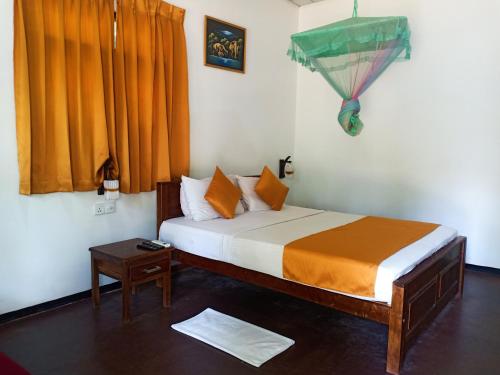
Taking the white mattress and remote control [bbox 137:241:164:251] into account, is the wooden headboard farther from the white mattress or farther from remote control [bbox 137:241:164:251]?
remote control [bbox 137:241:164:251]

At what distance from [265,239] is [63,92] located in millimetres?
1739

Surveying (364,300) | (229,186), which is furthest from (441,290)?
(229,186)

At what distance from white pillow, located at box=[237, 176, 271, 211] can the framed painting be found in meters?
1.23

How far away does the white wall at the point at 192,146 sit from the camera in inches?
104

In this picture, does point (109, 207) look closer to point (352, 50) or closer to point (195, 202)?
point (195, 202)

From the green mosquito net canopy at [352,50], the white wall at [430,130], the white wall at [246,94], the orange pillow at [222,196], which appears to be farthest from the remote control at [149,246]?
the white wall at [430,130]

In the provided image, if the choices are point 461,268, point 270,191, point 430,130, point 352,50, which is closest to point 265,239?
point 270,191

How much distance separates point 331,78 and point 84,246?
2.80 meters

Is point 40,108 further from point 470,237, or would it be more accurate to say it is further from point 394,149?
point 470,237

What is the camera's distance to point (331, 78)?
402cm

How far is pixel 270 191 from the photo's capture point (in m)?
3.97

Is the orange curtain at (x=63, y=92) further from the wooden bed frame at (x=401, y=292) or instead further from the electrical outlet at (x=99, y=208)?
the wooden bed frame at (x=401, y=292)

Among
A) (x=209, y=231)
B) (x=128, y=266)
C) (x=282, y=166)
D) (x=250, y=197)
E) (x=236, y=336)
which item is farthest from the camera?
(x=282, y=166)

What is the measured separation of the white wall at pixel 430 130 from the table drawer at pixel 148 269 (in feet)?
9.18
